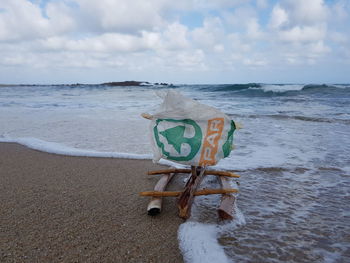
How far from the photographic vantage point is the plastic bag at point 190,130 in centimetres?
273

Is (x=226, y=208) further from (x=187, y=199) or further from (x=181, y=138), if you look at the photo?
(x=181, y=138)

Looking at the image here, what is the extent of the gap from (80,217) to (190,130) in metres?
1.37

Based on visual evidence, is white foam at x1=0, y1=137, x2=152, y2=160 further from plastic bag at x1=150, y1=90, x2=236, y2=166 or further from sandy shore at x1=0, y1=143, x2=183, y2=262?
plastic bag at x1=150, y1=90, x2=236, y2=166

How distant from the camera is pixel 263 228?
2607mm

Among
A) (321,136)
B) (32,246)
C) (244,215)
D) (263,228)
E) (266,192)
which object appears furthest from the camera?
(321,136)

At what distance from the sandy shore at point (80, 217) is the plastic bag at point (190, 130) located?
644mm

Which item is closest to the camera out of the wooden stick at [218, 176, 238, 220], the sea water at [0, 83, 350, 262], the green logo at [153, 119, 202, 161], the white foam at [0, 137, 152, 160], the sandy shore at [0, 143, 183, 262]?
the sandy shore at [0, 143, 183, 262]

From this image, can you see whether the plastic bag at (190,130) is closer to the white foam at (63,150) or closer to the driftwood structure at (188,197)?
the driftwood structure at (188,197)

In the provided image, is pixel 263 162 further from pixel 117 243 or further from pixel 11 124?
pixel 11 124

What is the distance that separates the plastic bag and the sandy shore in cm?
64

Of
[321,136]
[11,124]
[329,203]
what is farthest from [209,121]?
[11,124]

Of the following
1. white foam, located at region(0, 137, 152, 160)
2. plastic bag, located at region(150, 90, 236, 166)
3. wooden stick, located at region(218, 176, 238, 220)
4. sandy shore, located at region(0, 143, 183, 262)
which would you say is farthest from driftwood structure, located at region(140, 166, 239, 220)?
white foam, located at region(0, 137, 152, 160)

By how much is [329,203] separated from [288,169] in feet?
4.07

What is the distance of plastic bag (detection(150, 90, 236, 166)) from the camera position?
8.95 ft
